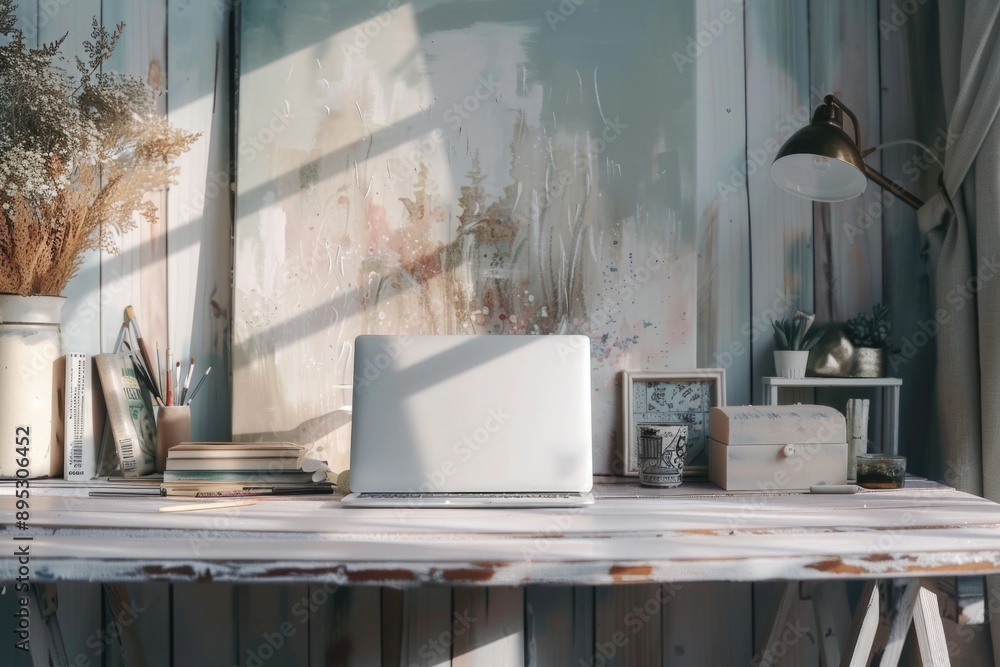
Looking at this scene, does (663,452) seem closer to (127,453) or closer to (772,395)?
(772,395)

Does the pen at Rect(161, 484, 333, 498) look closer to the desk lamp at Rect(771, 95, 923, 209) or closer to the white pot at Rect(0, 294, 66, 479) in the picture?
the white pot at Rect(0, 294, 66, 479)

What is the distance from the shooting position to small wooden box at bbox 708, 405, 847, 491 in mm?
1383

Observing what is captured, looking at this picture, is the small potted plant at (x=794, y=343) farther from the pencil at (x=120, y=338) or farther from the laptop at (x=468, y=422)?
the pencil at (x=120, y=338)

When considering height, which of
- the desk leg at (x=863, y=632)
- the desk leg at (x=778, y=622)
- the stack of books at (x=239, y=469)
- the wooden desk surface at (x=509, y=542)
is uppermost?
the stack of books at (x=239, y=469)

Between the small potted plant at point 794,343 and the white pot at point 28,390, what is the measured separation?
156 centimetres

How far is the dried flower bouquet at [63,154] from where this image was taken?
4.58 feet

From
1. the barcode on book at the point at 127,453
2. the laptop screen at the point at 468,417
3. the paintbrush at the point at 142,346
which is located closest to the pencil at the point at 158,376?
the paintbrush at the point at 142,346

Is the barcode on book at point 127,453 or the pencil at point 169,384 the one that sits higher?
the pencil at point 169,384

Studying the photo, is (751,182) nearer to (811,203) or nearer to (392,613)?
(811,203)

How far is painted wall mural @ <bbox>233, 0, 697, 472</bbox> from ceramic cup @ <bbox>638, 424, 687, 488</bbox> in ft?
0.58

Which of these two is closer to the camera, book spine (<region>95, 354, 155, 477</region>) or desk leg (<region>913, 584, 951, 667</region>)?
desk leg (<region>913, 584, 951, 667</region>)

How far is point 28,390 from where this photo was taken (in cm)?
138

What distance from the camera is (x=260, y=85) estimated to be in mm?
1607

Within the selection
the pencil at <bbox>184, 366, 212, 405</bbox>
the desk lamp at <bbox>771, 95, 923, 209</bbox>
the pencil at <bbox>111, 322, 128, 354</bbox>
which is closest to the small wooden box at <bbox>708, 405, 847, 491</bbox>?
the desk lamp at <bbox>771, 95, 923, 209</bbox>
